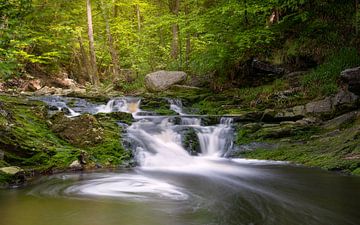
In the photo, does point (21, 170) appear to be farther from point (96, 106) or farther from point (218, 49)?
point (218, 49)

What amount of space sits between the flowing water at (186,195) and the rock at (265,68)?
214 inches

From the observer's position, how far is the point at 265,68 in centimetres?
1385

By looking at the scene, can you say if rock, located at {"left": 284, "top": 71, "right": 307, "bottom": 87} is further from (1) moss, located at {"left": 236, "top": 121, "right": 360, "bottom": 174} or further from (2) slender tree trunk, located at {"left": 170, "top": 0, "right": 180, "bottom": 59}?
(2) slender tree trunk, located at {"left": 170, "top": 0, "right": 180, "bottom": 59}

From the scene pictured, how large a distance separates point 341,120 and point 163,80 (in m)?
9.13

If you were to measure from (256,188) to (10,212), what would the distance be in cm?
381

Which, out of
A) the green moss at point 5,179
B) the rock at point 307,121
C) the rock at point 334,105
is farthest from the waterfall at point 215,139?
the green moss at point 5,179

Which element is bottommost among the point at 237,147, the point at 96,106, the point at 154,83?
the point at 237,147

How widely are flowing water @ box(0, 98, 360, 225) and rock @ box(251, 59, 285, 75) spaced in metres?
5.44

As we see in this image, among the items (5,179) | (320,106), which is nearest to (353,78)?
(320,106)

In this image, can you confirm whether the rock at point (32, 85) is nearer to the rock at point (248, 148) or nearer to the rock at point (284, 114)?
the rock at point (248, 148)

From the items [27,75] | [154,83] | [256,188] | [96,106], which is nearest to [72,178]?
[256,188]

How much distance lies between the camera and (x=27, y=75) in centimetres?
1995

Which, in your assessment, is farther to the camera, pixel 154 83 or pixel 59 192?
pixel 154 83

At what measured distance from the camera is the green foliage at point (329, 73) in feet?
36.9
